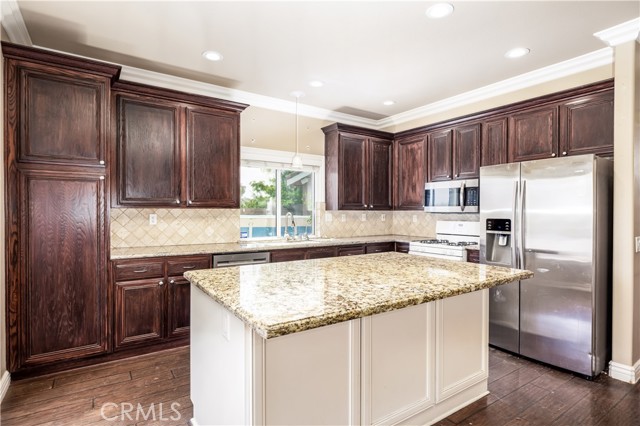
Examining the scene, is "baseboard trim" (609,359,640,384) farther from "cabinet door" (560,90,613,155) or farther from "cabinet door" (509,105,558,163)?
"cabinet door" (509,105,558,163)

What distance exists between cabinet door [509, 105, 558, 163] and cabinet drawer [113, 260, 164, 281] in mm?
3640

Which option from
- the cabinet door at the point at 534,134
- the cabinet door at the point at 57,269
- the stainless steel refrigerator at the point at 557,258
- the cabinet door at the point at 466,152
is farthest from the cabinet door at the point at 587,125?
the cabinet door at the point at 57,269

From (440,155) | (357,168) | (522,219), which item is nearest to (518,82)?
(440,155)

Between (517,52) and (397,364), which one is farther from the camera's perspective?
(517,52)

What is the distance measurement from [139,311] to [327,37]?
9.18 ft

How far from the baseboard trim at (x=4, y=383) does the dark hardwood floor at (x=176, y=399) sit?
1.4 inches

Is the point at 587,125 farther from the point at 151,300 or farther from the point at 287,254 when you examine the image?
the point at 151,300

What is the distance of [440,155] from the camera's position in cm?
439

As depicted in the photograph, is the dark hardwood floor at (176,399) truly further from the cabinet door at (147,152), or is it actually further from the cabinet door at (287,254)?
the cabinet door at (147,152)

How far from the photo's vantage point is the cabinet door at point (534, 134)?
129 inches

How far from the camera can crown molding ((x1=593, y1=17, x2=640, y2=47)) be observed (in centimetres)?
256

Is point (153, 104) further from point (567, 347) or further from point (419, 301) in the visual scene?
point (567, 347)

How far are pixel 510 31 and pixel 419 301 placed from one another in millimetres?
2334

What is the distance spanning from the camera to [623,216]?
268 cm
